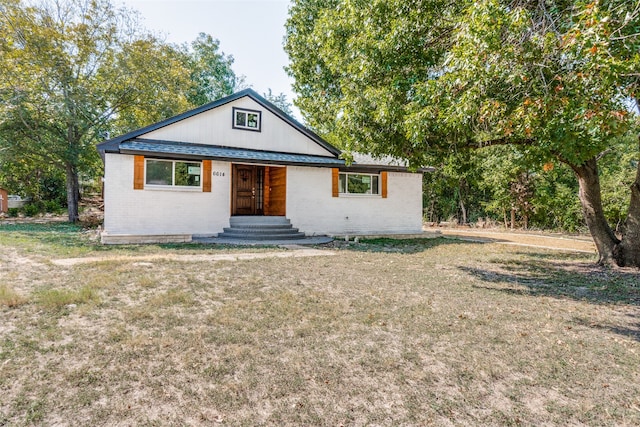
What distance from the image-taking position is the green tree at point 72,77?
15.3 metres

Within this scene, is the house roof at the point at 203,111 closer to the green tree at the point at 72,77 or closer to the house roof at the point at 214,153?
the house roof at the point at 214,153

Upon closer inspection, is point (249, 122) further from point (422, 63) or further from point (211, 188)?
point (422, 63)

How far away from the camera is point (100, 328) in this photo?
3646 mm

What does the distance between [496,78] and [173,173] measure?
32.3 feet

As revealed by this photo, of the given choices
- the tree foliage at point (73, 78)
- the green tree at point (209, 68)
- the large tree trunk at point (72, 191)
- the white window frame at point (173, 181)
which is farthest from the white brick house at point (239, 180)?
the green tree at point (209, 68)

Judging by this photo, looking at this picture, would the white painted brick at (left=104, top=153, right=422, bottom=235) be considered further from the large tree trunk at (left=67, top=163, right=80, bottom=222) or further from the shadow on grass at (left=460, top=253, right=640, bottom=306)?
the large tree trunk at (left=67, top=163, right=80, bottom=222)

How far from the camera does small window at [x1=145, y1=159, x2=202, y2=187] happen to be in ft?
36.2

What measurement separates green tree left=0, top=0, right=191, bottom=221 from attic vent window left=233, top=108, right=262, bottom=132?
26.8ft

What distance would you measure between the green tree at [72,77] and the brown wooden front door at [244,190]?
7.96 meters

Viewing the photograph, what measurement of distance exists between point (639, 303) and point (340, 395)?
5395 millimetres

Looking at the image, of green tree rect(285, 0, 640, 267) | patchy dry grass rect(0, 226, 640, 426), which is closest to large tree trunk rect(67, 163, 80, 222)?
patchy dry grass rect(0, 226, 640, 426)

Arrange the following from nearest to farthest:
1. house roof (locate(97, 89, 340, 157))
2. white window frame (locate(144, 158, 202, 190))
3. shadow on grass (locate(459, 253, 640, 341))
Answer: shadow on grass (locate(459, 253, 640, 341)) → house roof (locate(97, 89, 340, 157)) → white window frame (locate(144, 158, 202, 190))

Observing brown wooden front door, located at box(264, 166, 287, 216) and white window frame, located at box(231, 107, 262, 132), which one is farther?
brown wooden front door, located at box(264, 166, 287, 216)

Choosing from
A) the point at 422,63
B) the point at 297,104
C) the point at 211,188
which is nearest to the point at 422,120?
the point at 422,63
